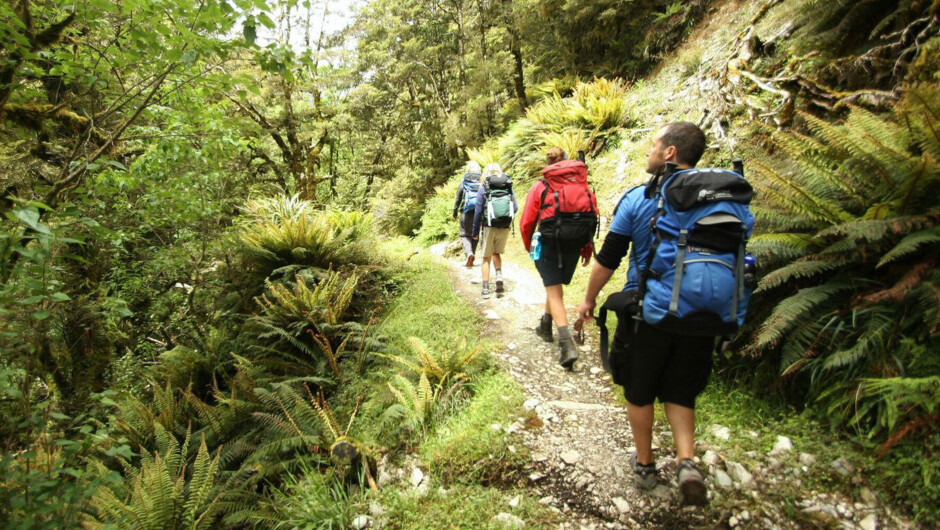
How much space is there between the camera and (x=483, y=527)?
8.56ft

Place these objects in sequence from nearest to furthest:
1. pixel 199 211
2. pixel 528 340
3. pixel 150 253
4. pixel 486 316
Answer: pixel 528 340
pixel 486 316
pixel 199 211
pixel 150 253

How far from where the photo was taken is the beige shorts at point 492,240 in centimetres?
602

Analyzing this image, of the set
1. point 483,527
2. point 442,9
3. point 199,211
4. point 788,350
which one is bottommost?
point 483,527

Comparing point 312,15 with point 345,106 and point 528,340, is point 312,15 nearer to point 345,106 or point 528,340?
point 345,106

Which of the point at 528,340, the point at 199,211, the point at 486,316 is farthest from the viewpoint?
the point at 199,211

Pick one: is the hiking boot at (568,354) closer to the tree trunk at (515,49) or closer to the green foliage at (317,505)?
the green foliage at (317,505)

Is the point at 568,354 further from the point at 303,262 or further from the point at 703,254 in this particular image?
the point at 303,262

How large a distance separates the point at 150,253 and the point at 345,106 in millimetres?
11885

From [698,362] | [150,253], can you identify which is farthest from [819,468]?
[150,253]

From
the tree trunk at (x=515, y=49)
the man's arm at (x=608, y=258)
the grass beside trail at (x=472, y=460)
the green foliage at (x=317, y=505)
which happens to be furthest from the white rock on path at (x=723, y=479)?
the tree trunk at (x=515, y=49)

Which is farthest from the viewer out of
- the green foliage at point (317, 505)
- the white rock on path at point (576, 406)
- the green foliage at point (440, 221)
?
the green foliage at point (440, 221)

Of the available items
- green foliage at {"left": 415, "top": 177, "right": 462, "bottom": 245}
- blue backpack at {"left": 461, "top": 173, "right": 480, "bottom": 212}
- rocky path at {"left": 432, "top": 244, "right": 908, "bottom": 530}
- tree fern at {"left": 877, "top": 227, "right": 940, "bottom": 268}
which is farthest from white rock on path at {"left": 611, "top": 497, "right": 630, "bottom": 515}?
green foliage at {"left": 415, "top": 177, "right": 462, "bottom": 245}

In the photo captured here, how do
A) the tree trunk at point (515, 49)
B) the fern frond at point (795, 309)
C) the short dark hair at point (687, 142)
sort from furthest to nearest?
the tree trunk at point (515, 49), the fern frond at point (795, 309), the short dark hair at point (687, 142)

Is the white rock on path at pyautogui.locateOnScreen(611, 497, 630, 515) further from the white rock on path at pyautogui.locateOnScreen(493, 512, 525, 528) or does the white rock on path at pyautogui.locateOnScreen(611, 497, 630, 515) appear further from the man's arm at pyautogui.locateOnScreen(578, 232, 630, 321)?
the man's arm at pyautogui.locateOnScreen(578, 232, 630, 321)
